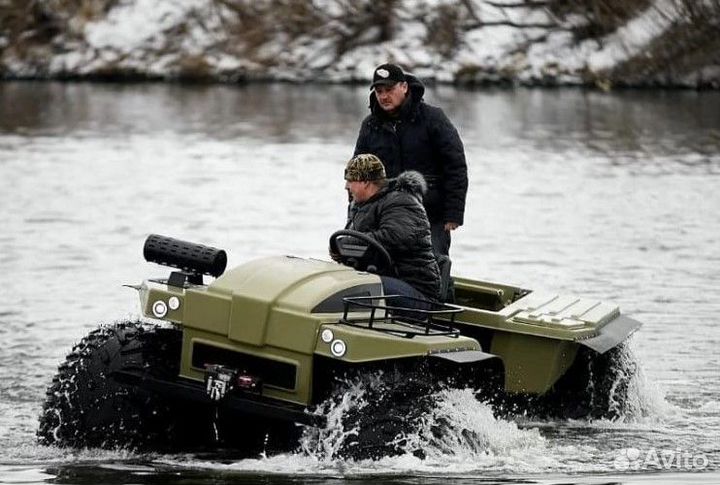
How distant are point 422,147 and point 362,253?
1.94 m

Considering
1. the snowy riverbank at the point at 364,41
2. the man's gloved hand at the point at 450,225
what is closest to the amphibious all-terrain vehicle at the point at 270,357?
the man's gloved hand at the point at 450,225

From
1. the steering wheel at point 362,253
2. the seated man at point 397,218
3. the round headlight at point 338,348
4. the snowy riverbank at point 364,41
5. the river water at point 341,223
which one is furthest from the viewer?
the snowy riverbank at point 364,41

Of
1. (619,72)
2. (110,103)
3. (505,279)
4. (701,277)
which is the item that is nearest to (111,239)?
(505,279)

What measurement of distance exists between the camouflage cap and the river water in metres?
1.50

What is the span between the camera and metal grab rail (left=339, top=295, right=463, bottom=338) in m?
8.77

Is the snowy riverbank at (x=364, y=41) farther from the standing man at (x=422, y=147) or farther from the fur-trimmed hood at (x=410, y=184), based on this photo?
the fur-trimmed hood at (x=410, y=184)

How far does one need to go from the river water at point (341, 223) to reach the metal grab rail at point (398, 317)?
0.40 meters

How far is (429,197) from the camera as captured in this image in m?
11.6

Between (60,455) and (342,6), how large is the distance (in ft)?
136

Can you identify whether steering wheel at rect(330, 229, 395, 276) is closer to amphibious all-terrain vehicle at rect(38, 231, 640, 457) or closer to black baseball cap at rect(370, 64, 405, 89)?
amphibious all-terrain vehicle at rect(38, 231, 640, 457)

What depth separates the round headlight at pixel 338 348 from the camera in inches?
338

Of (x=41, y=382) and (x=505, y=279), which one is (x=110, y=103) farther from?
(x=41, y=382)

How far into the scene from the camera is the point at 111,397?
9250 mm

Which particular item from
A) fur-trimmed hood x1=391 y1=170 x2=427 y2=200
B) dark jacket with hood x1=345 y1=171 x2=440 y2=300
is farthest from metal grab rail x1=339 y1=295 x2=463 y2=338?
fur-trimmed hood x1=391 y1=170 x2=427 y2=200
